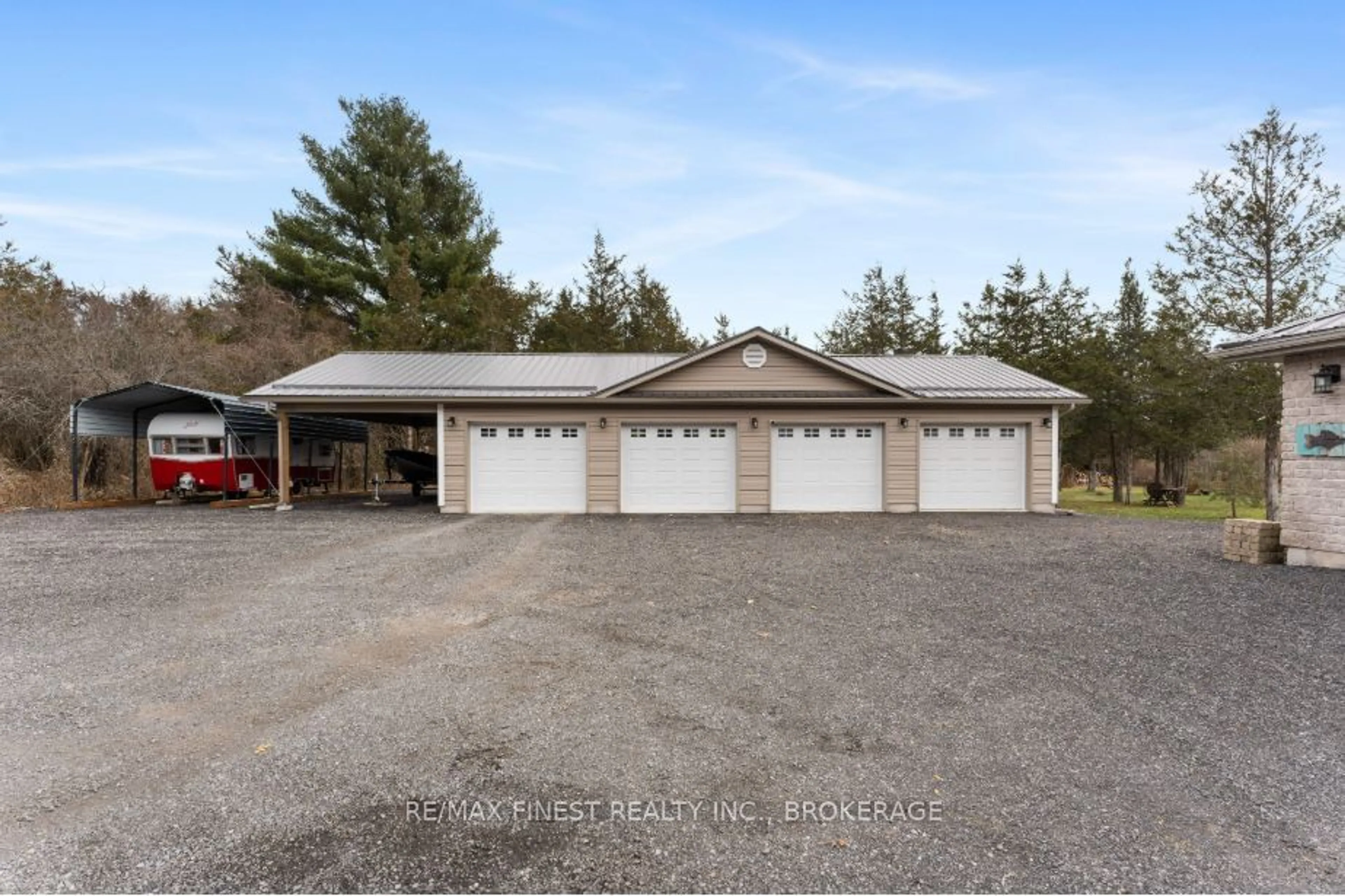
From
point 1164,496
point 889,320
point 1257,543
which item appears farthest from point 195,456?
point 889,320

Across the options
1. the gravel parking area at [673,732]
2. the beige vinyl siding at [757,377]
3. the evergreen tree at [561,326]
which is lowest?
the gravel parking area at [673,732]

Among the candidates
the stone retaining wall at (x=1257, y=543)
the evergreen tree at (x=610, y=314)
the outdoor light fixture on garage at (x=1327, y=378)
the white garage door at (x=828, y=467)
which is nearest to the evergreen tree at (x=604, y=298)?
the evergreen tree at (x=610, y=314)

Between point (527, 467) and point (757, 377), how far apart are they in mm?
5139

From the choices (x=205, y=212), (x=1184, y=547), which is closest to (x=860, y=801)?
(x=1184, y=547)

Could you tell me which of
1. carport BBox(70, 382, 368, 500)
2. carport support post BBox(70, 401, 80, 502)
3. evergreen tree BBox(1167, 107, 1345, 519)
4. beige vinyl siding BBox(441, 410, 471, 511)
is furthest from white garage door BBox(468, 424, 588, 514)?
evergreen tree BBox(1167, 107, 1345, 519)

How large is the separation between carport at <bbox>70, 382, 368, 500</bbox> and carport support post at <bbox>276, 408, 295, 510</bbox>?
0.05 ft

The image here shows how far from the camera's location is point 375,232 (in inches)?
947

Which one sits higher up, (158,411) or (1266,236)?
(1266,236)

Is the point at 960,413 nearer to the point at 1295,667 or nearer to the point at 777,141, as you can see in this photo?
the point at 777,141

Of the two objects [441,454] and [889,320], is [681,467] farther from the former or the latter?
[889,320]

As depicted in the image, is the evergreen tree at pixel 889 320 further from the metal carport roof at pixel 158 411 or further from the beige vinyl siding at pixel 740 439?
the metal carport roof at pixel 158 411

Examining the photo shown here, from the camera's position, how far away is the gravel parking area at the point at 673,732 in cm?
219

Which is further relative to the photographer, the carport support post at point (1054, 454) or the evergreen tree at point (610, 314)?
the evergreen tree at point (610, 314)

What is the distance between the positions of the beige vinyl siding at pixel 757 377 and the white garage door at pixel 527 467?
227 centimetres
